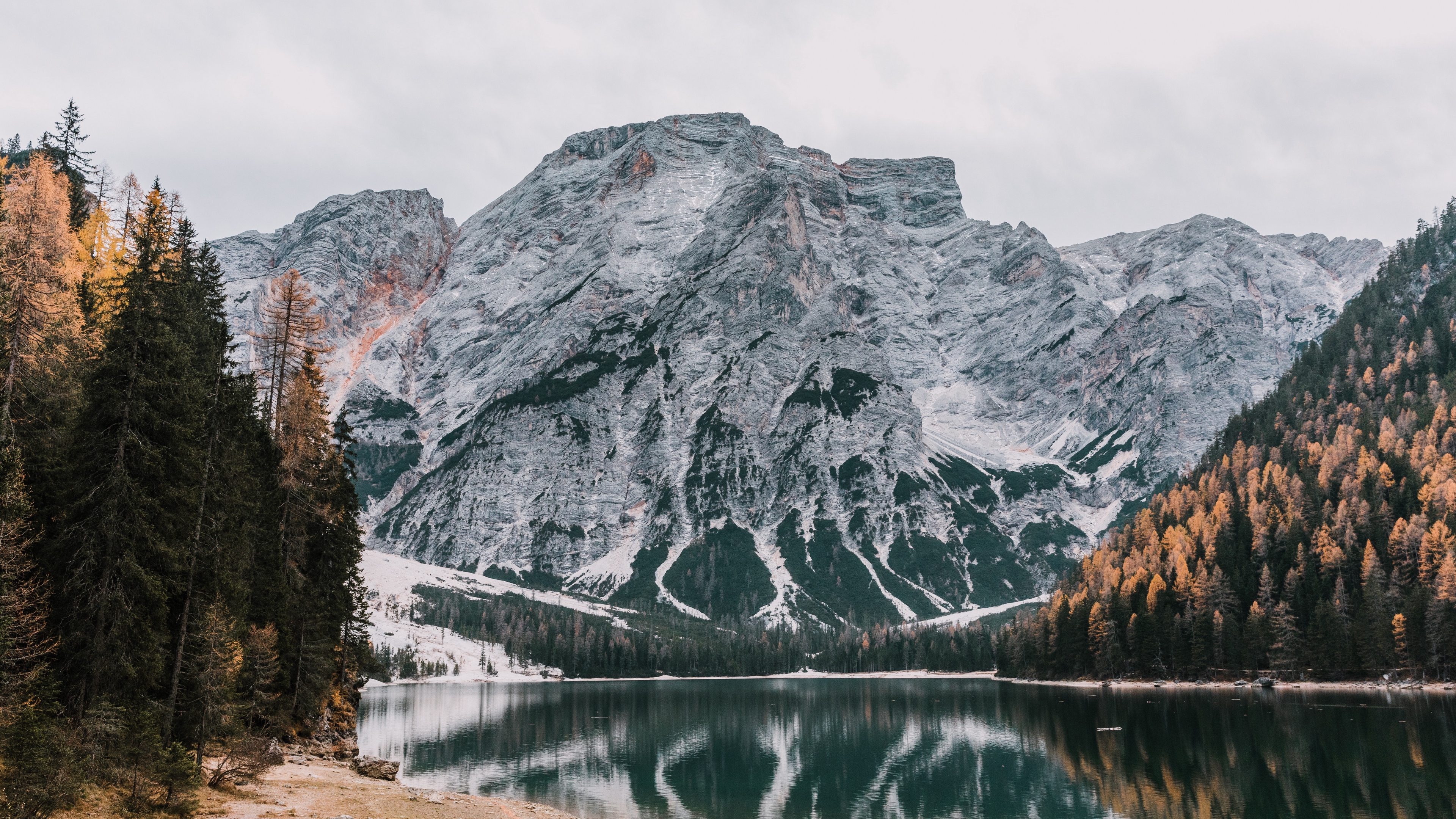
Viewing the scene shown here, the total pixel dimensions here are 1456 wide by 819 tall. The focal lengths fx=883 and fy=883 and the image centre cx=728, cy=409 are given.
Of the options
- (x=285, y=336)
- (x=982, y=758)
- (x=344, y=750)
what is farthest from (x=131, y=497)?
(x=982, y=758)

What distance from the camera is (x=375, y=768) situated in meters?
54.0

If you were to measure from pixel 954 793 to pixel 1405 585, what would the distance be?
299 ft

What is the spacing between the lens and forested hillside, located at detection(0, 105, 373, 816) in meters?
27.2

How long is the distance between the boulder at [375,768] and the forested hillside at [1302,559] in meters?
117

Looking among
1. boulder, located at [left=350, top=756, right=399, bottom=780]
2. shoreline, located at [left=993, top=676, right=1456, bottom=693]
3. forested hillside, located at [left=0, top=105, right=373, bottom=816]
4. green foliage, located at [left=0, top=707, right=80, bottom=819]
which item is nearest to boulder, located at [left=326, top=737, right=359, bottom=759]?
boulder, located at [left=350, top=756, right=399, bottom=780]

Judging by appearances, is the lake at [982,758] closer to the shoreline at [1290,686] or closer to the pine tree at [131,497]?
the shoreline at [1290,686]

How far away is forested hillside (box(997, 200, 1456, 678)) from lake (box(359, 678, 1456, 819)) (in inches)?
312

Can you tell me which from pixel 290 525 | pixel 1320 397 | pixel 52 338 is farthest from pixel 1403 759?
pixel 1320 397

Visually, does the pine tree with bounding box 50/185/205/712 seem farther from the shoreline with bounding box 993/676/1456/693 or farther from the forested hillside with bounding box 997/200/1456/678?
the forested hillside with bounding box 997/200/1456/678

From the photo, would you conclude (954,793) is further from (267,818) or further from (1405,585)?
(1405,585)

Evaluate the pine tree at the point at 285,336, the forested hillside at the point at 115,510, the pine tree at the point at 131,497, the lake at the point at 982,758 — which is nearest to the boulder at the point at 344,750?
the lake at the point at 982,758

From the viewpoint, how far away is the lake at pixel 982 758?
181ft

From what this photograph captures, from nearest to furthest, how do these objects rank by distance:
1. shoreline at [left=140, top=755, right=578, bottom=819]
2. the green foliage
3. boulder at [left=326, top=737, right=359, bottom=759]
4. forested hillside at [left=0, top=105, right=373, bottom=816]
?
the green foliage → forested hillside at [left=0, top=105, right=373, bottom=816] → shoreline at [left=140, top=755, right=578, bottom=819] → boulder at [left=326, top=737, right=359, bottom=759]

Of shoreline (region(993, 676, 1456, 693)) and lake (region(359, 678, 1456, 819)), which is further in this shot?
shoreline (region(993, 676, 1456, 693))
